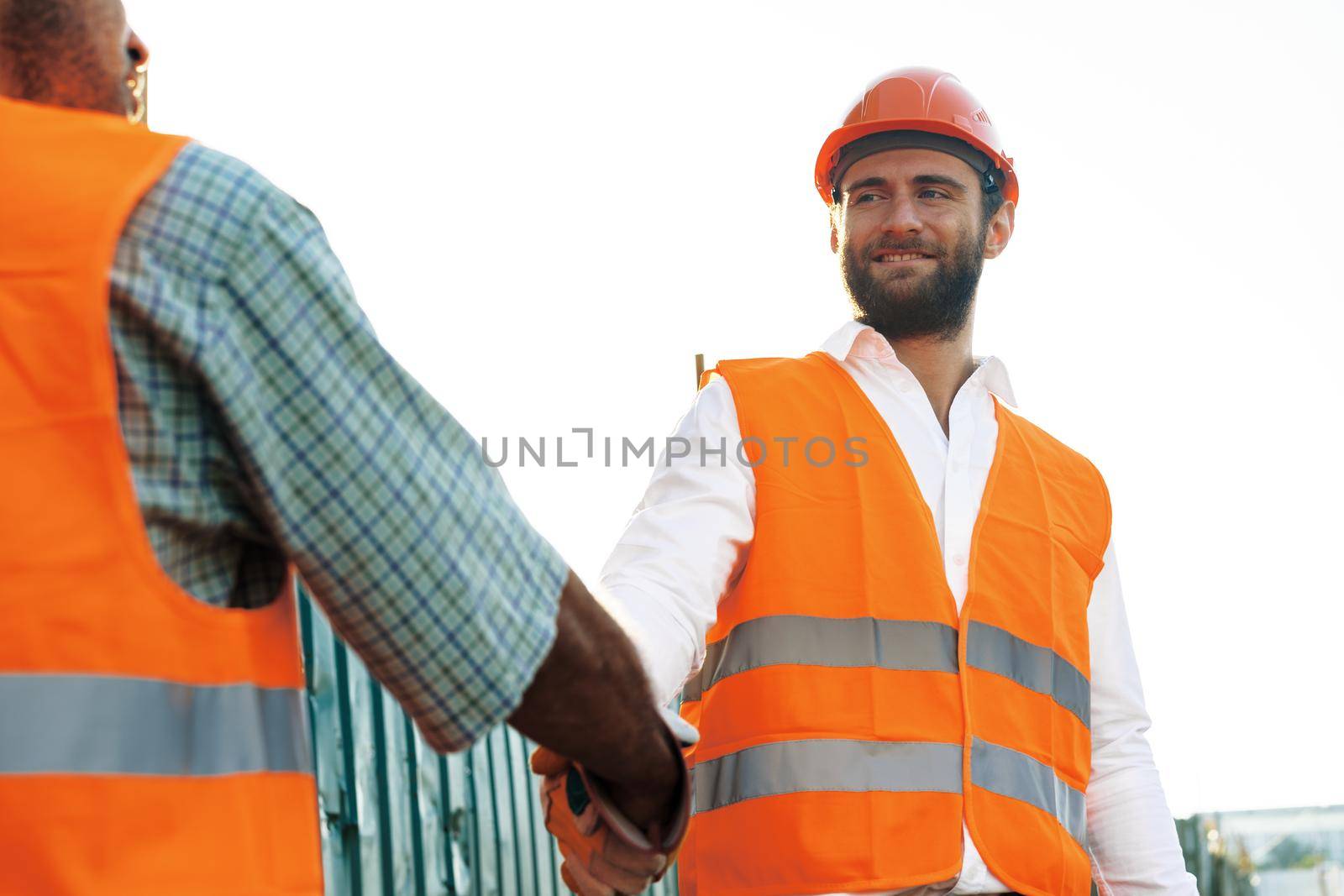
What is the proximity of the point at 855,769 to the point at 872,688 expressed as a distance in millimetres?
193

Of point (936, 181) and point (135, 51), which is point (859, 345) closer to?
point (936, 181)

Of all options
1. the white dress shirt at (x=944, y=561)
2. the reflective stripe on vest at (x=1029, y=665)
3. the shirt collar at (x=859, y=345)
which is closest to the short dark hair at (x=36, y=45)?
the white dress shirt at (x=944, y=561)

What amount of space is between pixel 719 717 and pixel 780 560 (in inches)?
15.7

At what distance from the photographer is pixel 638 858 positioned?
1866mm

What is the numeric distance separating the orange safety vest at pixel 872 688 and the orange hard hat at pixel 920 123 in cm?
102

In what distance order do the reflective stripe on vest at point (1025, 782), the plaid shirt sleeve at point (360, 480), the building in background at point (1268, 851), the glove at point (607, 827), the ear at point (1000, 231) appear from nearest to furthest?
1. the plaid shirt sleeve at point (360, 480)
2. the glove at point (607, 827)
3. the reflective stripe on vest at point (1025, 782)
4. the ear at point (1000, 231)
5. the building in background at point (1268, 851)

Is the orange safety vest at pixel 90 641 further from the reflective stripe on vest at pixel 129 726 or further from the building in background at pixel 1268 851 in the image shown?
the building in background at pixel 1268 851

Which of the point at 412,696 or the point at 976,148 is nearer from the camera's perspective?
the point at 412,696

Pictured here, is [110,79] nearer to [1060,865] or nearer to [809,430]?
[809,430]

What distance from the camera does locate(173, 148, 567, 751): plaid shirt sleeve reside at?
143 centimetres

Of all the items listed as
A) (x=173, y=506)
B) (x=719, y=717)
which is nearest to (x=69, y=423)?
(x=173, y=506)

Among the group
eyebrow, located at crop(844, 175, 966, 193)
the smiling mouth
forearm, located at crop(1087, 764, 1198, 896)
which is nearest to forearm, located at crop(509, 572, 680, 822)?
forearm, located at crop(1087, 764, 1198, 896)

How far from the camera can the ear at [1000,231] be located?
463cm

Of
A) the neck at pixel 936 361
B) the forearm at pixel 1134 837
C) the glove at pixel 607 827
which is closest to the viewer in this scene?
the glove at pixel 607 827
